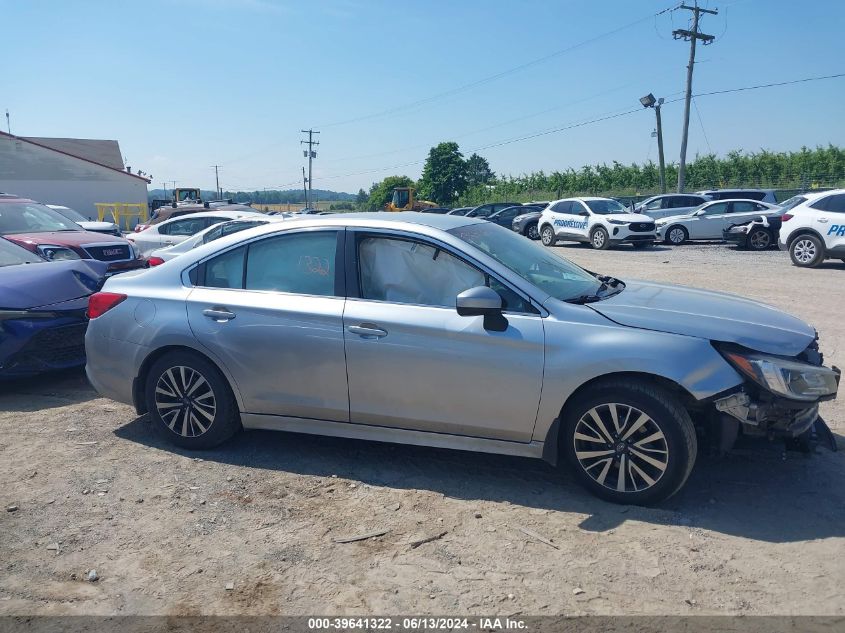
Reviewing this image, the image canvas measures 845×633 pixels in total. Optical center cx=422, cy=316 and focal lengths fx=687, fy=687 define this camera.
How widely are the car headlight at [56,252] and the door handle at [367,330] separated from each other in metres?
7.40

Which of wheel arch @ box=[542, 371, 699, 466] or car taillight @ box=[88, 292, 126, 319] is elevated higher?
car taillight @ box=[88, 292, 126, 319]

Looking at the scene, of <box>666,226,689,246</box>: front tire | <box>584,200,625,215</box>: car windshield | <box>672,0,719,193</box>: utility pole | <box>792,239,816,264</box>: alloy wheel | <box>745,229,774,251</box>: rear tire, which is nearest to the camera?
<box>792,239,816,264</box>: alloy wheel

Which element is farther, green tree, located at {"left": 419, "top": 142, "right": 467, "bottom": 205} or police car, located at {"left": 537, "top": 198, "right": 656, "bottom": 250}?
green tree, located at {"left": 419, "top": 142, "right": 467, "bottom": 205}

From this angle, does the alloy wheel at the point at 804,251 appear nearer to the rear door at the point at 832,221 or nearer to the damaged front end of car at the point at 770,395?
the rear door at the point at 832,221

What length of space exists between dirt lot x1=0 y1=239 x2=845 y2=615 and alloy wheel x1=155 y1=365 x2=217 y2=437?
0.22 meters

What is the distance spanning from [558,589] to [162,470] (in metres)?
2.70

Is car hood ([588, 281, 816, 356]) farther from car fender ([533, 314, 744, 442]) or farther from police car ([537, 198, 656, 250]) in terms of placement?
police car ([537, 198, 656, 250])

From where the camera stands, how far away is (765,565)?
10.6 ft

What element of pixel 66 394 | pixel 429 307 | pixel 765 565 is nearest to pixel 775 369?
pixel 765 565

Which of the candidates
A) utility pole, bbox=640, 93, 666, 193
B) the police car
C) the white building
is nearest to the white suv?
the police car

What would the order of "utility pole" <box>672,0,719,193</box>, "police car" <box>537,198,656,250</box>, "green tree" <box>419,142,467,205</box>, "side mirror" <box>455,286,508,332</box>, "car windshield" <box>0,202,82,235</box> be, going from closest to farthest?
"side mirror" <box>455,286,508,332</box>
"car windshield" <box>0,202,82,235</box>
"police car" <box>537,198,656,250</box>
"utility pole" <box>672,0,719,193</box>
"green tree" <box>419,142,467,205</box>

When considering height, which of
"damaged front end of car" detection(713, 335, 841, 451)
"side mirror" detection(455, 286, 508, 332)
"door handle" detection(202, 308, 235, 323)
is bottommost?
"damaged front end of car" detection(713, 335, 841, 451)

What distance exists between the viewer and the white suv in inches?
560

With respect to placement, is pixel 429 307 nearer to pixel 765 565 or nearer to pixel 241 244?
pixel 241 244
